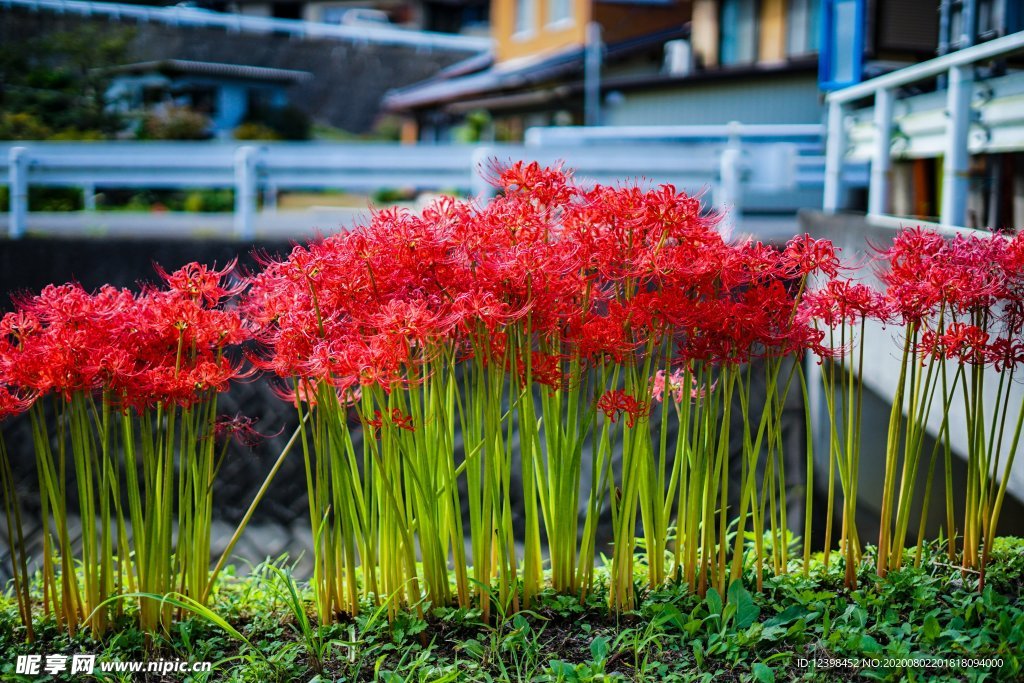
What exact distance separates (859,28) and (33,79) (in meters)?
7.91

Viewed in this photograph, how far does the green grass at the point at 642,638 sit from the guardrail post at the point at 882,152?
2.74 metres

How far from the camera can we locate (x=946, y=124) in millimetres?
4930

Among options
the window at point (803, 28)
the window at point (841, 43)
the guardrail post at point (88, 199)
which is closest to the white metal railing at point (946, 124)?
the window at point (841, 43)

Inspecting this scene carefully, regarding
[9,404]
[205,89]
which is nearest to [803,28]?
[205,89]

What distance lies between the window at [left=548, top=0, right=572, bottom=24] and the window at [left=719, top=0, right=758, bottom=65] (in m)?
4.60

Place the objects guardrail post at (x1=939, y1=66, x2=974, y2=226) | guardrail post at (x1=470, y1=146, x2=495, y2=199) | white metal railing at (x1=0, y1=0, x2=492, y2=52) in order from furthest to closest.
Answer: white metal railing at (x1=0, y1=0, x2=492, y2=52) < guardrail post at (x1=470, y1=146, x2=495, y2=199) < guardrail post at (x1=939, y1=66, x2=974, y2=226)

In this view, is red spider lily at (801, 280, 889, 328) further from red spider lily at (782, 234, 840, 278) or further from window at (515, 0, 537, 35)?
window at (515, 0, 537, 35)

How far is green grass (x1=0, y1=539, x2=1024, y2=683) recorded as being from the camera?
9.23 ft

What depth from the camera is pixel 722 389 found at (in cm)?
335

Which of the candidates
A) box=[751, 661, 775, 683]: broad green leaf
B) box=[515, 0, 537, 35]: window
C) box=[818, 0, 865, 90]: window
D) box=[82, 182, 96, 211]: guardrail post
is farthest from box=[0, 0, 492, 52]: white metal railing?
box=[751, 661, 775, 683]: broad green leaf

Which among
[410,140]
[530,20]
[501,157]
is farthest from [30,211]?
[410,140]

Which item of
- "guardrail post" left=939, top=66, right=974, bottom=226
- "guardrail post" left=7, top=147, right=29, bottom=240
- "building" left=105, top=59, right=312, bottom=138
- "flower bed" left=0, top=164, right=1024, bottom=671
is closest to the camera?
"flower bed" left=0, top=164, right=1024, bottom=671

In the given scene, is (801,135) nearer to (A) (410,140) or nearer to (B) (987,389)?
(B) (987,389)

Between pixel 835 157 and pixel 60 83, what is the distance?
26.1 ft
